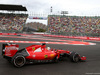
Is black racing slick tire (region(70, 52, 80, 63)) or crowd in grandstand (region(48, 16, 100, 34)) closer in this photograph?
black racing slick tire (region(70, 52, 80, 63))

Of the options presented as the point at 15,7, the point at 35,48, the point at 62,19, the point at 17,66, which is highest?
the point at 15,7

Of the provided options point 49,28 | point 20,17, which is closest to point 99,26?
point 49,28

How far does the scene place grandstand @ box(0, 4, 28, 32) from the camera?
141 feet

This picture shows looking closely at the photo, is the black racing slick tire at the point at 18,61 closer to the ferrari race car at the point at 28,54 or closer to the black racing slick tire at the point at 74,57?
the ferrari race car at the point at 28,54

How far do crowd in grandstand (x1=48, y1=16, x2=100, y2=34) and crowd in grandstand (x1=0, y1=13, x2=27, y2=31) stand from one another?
39.9 feet

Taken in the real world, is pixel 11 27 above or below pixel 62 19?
below

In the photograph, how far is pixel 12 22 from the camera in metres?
44.8

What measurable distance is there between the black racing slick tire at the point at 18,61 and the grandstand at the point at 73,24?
35249 millimetres

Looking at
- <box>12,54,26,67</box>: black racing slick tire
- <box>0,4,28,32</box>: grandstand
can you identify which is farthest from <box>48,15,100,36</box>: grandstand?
<box>12,54,26,67</box>: black racing slick tire

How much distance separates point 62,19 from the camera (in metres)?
45.7

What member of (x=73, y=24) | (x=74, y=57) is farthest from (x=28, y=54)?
(x=73, y=24)

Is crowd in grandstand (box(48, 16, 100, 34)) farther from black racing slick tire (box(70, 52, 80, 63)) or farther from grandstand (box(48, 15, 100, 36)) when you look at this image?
black racing slick tire (box(70, 52, 80, 63))

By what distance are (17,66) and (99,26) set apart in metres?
41.9

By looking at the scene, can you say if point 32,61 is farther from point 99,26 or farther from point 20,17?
point 20,17
